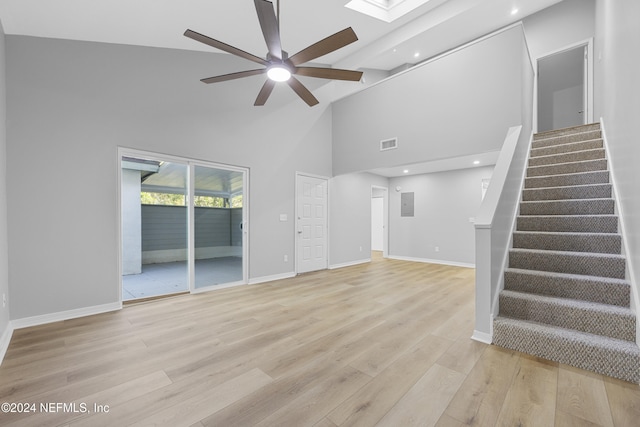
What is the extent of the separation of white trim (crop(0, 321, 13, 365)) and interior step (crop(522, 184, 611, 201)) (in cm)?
591

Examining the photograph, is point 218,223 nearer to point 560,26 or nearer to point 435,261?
point 435,261

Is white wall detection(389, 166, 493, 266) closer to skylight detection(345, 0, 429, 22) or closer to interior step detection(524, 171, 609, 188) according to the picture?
interior step detection(524, 171, 609, 188)

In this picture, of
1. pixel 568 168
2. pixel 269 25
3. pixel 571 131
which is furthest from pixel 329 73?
pixel 571 131

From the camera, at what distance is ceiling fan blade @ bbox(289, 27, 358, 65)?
2.15 metres

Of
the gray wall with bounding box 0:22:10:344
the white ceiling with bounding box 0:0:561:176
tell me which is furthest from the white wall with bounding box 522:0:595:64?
the gray wall with bounding box 0:22:10:344

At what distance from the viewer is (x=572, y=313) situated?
226cm

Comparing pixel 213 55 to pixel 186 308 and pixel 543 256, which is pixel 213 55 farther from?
pixel 543 256

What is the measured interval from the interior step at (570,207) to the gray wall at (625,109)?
0.21m

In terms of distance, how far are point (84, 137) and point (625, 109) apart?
5946 millimetres

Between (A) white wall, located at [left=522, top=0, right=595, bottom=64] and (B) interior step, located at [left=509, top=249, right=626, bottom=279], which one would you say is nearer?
(B) interior step, located at [left=509, top=249, right=626, bottom=279]

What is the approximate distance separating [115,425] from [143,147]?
3.35 metres

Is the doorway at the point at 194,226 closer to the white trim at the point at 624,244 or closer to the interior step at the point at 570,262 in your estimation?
the interior step at the point at 570,262

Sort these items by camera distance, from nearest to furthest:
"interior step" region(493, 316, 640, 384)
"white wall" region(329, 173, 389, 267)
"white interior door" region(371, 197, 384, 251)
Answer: "interior step" region(493, 316, 640, 384)
"white wall" region(329, 173, 389, 267)
"white interior door" region(371, 197, 384, 251)


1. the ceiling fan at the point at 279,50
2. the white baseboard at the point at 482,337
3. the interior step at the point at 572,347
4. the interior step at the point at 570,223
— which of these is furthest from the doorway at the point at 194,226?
the interior step at the point at 570,223
